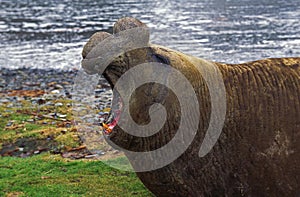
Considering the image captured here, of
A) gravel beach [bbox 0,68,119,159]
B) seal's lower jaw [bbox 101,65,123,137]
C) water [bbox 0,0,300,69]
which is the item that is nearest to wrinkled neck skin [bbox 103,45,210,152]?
seal's lower jaw [bbox 101,65,123,137]

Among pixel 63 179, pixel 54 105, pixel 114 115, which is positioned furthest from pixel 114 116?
pixel 54 105

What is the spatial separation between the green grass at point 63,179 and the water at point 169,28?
12562mm

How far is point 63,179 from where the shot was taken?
331 inches

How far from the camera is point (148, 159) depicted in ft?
16.5

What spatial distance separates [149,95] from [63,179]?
13.4ft

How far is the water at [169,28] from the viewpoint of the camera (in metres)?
23.1

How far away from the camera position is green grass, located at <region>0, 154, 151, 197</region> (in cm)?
779

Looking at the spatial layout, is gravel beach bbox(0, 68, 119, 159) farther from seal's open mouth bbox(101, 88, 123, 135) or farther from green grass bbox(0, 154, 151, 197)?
seal's open mouth bbox(101, 88, 123, 135)

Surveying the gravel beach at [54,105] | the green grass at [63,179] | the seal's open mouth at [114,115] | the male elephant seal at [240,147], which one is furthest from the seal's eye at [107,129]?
the gravel beach at [54,105]

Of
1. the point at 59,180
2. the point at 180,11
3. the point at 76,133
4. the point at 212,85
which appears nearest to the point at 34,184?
the point at 59,180

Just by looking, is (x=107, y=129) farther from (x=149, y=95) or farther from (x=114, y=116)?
(x=149, y=95)

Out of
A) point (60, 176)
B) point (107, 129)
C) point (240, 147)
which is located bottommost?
point (60, 176)

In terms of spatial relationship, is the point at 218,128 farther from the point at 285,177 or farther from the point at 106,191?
the point at 106,191

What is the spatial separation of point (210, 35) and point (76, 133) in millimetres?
16660
